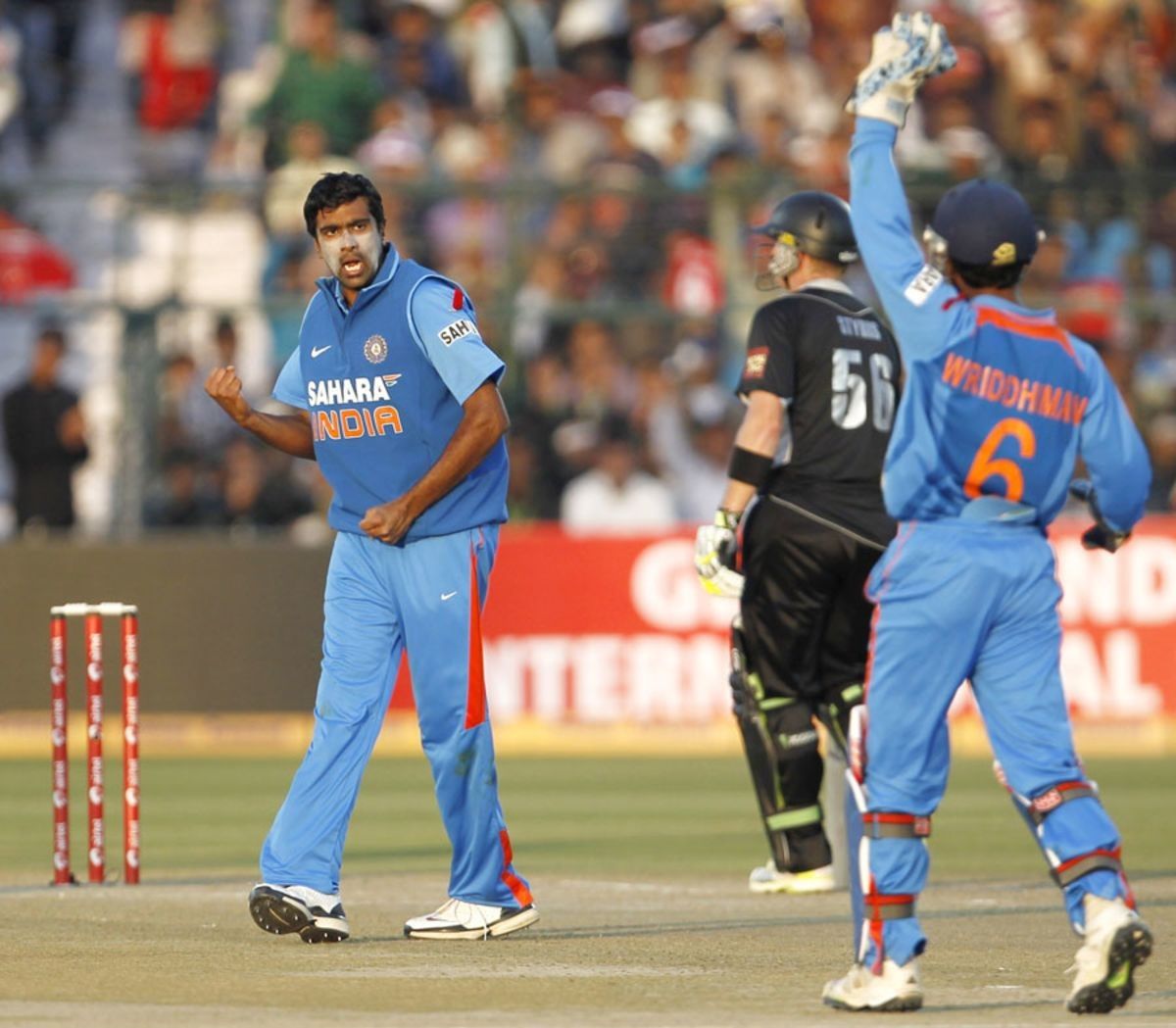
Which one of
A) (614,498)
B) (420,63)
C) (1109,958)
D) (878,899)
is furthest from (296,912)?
(420,63)

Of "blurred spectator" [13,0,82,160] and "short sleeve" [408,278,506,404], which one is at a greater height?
"blurred spectator" [13,0,82,160]

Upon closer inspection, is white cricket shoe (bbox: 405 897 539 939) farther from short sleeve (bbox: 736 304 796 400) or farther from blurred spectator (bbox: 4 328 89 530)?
blurred spectator (bbox: 4 328 89 530)

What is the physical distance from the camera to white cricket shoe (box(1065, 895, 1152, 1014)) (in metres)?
6.67

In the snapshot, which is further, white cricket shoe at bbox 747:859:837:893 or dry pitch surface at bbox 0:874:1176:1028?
white cricket shoe at bbox 747:859:837:893

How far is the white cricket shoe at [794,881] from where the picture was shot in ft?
33.2

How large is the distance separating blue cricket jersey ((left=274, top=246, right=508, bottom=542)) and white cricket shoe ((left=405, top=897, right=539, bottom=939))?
1.24 meters

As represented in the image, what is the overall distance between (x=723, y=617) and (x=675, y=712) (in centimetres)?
76

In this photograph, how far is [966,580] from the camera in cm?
679

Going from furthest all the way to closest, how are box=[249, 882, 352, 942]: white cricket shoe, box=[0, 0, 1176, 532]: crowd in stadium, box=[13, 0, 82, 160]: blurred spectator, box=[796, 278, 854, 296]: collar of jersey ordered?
box=[13, 0, 82, 160]: blurred spectator < box=[0, 0, 1176, 532]: crowd in stadium < box=[796, 278, 854, 296]: collar of jersey < box=[249, 882, 352, 942]: white cricket shoe

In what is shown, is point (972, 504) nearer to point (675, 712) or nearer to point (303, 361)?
point (303, 361)

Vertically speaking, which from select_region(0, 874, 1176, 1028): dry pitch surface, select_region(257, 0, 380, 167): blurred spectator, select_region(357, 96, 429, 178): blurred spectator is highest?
select_region(257, 0, 380, 167): blurred spectator

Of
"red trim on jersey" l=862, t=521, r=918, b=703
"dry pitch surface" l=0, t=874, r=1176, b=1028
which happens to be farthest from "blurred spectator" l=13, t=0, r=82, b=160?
"red trim on jersey" l=862, t=521, r=918, b=703

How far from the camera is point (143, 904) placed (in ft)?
31.1

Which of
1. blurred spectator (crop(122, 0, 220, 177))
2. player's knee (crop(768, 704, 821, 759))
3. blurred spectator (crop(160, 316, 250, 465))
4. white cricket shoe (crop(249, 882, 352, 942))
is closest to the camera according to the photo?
white cricket shoe (crop(249, 882, 352, 942))
